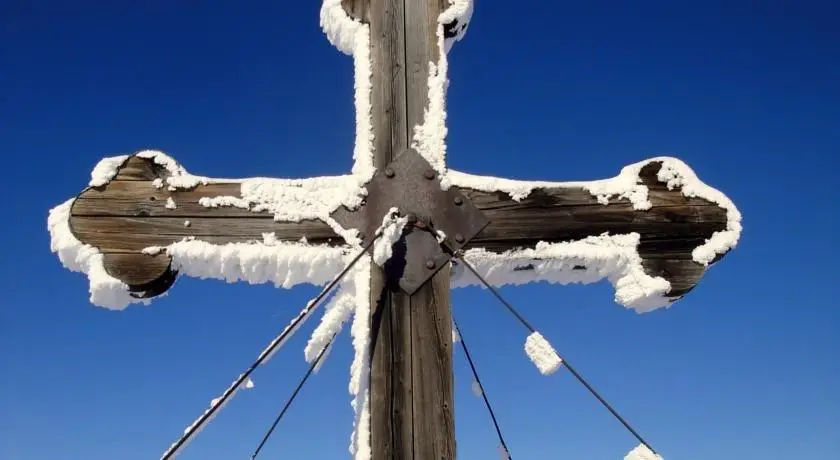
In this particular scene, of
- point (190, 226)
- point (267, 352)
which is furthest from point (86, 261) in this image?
point (267, 352)

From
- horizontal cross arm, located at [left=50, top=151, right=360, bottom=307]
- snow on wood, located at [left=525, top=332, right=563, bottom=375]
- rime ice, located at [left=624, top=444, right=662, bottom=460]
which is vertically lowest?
rime ice, located at [left=624, top=444, right=662, bottom=460]

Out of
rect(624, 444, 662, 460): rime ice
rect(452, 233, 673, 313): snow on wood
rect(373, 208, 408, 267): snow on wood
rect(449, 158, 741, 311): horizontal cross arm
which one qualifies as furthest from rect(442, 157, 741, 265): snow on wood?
rect(624, 444, 662, 460): rime ice

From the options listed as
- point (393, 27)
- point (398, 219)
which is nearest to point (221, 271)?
point (398, 219)

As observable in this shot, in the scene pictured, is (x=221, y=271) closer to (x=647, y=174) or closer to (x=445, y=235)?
(x=445, y=235)

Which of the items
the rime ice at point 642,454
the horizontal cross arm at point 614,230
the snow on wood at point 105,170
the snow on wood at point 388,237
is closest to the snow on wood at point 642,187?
the horizontal cross arm at point 614,230

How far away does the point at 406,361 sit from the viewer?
Result: 7.54 ft

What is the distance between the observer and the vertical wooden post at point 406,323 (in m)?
2.22

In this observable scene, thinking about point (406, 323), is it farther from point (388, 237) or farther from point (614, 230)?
point (614, 230)

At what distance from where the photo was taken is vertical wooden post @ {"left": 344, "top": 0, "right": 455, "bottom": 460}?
222 centimetres

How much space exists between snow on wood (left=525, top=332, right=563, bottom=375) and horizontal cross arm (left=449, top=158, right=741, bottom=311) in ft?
0.80

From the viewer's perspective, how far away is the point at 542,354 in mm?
2422

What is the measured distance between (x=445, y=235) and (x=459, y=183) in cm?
19

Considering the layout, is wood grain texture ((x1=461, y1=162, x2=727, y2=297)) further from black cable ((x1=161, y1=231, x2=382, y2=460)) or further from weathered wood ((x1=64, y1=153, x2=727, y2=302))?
black cable ((x1=161, y1=231, x2=382, y2=460))

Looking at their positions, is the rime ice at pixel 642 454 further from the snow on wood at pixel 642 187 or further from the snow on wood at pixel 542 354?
the snow on wood at pixel 642 187
